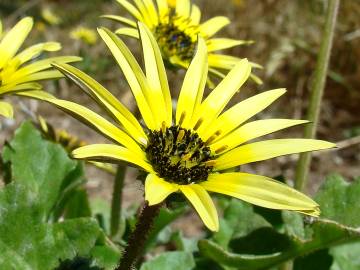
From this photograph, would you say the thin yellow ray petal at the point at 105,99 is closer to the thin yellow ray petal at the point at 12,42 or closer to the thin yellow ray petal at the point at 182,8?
the thin yellow ray petal at the point at 12,42

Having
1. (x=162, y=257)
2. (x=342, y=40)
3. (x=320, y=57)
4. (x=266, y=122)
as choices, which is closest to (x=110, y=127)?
(x=266, y=122)

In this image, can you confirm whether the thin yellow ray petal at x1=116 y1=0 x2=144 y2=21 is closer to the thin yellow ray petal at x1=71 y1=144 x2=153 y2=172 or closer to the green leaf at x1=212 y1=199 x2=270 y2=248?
the green leaf at x1=212 y1=199 x2=270 y2=248

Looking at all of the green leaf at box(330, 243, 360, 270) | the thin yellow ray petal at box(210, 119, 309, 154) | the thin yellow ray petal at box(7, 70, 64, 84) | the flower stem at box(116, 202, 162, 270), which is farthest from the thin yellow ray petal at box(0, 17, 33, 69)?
the green leaf at box(330, 243, 360, 270)

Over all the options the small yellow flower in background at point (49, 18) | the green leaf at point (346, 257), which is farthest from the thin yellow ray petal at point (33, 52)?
the small yellow flower in background at point (49, 18)

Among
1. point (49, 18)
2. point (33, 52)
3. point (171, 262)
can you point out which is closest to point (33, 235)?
point (171, 262)

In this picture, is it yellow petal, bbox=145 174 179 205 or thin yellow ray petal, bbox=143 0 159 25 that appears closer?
yellow petal, bbox=145 174 179 205

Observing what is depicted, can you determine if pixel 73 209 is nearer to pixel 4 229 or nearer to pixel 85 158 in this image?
pixel 4 229
